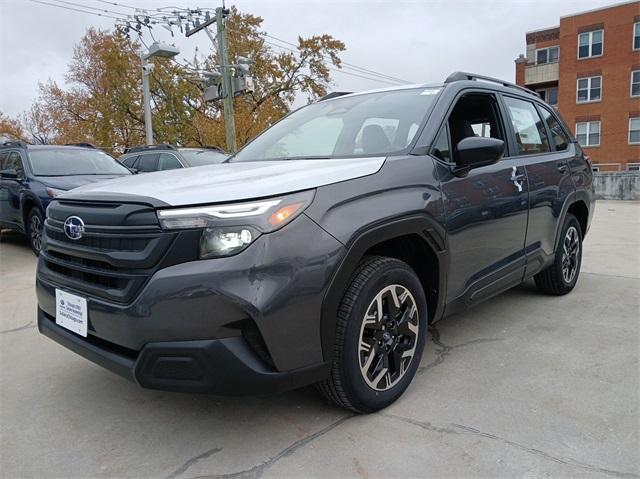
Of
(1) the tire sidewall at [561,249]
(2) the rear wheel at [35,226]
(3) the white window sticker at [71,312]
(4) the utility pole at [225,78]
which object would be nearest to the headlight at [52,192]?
(2) the rear wheel at [35,226]

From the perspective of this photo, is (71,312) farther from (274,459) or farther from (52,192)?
(52,192)

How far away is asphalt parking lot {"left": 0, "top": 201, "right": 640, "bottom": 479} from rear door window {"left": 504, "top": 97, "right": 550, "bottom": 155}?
1.43 metres

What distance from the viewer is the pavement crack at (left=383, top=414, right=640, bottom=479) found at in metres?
2.05

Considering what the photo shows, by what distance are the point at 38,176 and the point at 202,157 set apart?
3.36 meters

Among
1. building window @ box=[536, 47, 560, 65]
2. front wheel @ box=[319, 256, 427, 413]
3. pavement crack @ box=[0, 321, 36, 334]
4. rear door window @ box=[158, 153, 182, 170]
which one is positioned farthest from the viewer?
building window @ box=[536, 47, 560, 65]

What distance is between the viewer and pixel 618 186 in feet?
59.4

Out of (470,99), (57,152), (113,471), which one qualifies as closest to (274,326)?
(113,471)

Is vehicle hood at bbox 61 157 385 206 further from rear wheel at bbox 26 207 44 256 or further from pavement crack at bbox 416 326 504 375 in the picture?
rear wheel at bbox 26 207 44 256

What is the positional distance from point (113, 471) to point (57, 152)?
6.59 m

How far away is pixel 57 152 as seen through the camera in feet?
24.6

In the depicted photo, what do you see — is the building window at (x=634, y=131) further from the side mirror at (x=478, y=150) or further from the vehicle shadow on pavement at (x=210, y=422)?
the side mirror at (x=478, y=150)

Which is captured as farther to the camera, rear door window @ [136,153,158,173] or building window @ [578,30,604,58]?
building window @ [578,30,604,58]

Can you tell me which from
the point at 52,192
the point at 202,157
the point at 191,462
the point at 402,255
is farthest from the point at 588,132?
the point at 191,462

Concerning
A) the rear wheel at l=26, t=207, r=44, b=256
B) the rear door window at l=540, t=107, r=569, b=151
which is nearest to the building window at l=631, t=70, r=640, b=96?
the rear door window at l=540, t=107, r=569, b=151
